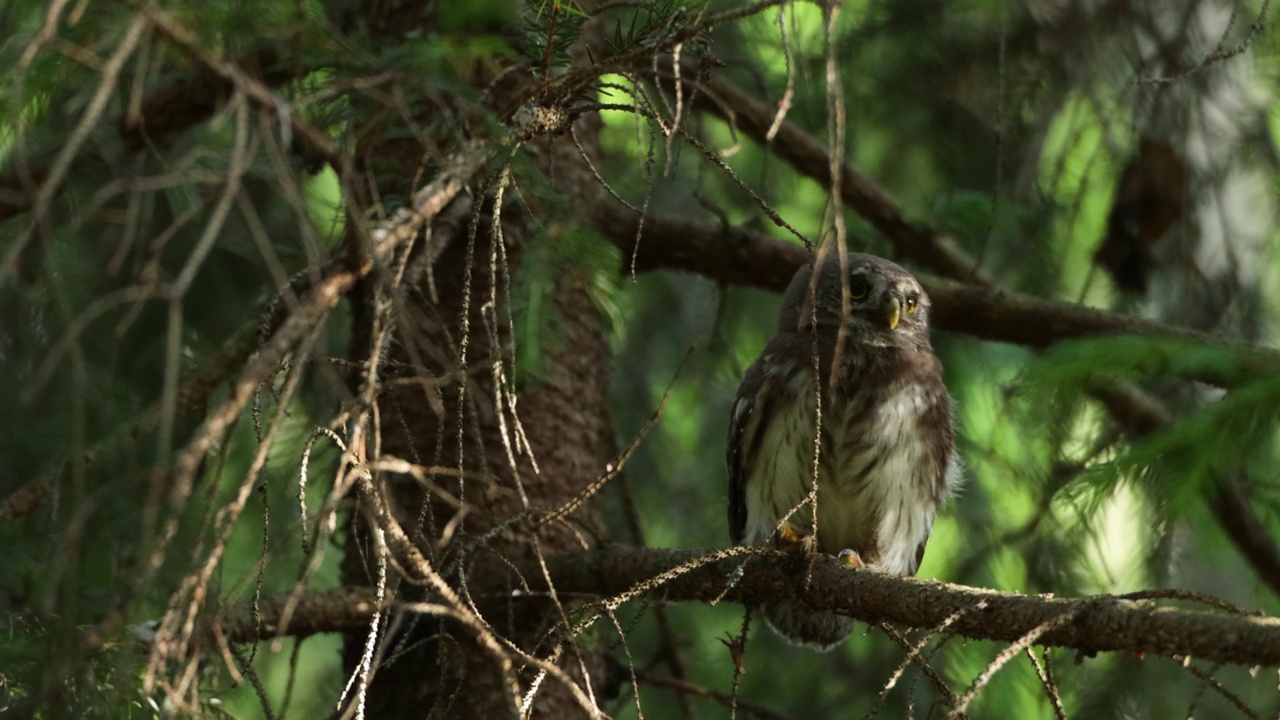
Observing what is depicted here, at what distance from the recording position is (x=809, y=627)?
4.02m

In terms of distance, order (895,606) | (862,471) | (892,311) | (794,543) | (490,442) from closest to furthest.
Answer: (895,606) → (794,543) → (490,442) → (862,471) → (892,311)

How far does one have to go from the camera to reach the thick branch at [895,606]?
1988 mm

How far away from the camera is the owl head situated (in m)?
4.07

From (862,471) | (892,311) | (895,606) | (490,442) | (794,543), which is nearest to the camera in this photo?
(895,606)

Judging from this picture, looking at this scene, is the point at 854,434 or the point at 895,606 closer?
the point at 895,606

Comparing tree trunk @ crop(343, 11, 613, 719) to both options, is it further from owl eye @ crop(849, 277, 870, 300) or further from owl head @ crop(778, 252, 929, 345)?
owl eye @ crop(849, 277, 870, 300)

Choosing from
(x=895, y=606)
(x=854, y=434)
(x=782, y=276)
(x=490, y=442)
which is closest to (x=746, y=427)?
(x=854, y=434)

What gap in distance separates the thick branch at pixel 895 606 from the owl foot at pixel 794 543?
3cm

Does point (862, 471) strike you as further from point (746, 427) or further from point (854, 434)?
point (746, 427)

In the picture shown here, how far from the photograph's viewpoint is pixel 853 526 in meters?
4.10

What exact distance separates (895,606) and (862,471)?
1.37 meters

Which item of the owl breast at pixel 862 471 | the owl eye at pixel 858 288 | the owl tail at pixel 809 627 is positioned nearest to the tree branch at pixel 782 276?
the owl eye at pixel 858 288

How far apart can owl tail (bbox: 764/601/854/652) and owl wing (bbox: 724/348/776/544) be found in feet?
1.16

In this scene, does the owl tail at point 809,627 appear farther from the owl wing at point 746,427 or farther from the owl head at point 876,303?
the owl head at point 876,303
